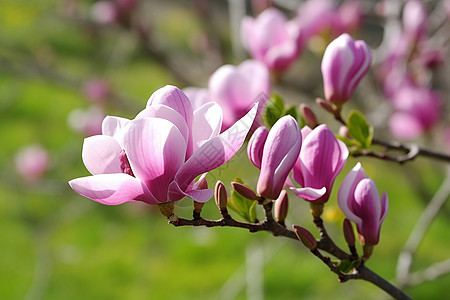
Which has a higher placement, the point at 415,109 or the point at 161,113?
the point at 161,113

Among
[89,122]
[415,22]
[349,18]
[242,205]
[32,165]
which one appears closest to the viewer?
[242,205]

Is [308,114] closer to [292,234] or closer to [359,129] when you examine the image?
[359,129]

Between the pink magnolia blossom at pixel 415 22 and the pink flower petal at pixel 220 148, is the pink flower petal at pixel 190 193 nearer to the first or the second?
the pink flower petal at pixel 220 148

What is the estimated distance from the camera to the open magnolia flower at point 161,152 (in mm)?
508

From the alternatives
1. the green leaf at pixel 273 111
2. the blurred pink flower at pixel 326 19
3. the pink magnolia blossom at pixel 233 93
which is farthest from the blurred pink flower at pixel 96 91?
the green leaf at pixel 273 111

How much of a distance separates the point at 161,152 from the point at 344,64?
293mm

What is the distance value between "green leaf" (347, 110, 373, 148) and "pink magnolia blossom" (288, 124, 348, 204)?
0.15 metres

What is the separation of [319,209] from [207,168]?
15 centimetres

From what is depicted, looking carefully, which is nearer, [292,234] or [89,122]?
[292,234]

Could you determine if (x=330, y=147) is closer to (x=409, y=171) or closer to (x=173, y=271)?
(x=409, y=171)

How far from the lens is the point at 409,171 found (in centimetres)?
181

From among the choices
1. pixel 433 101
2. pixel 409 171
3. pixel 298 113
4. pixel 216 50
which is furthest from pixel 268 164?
pixel 216 50

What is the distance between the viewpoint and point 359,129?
733 mm

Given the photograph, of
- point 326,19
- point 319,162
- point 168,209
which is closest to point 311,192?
point 319,162
